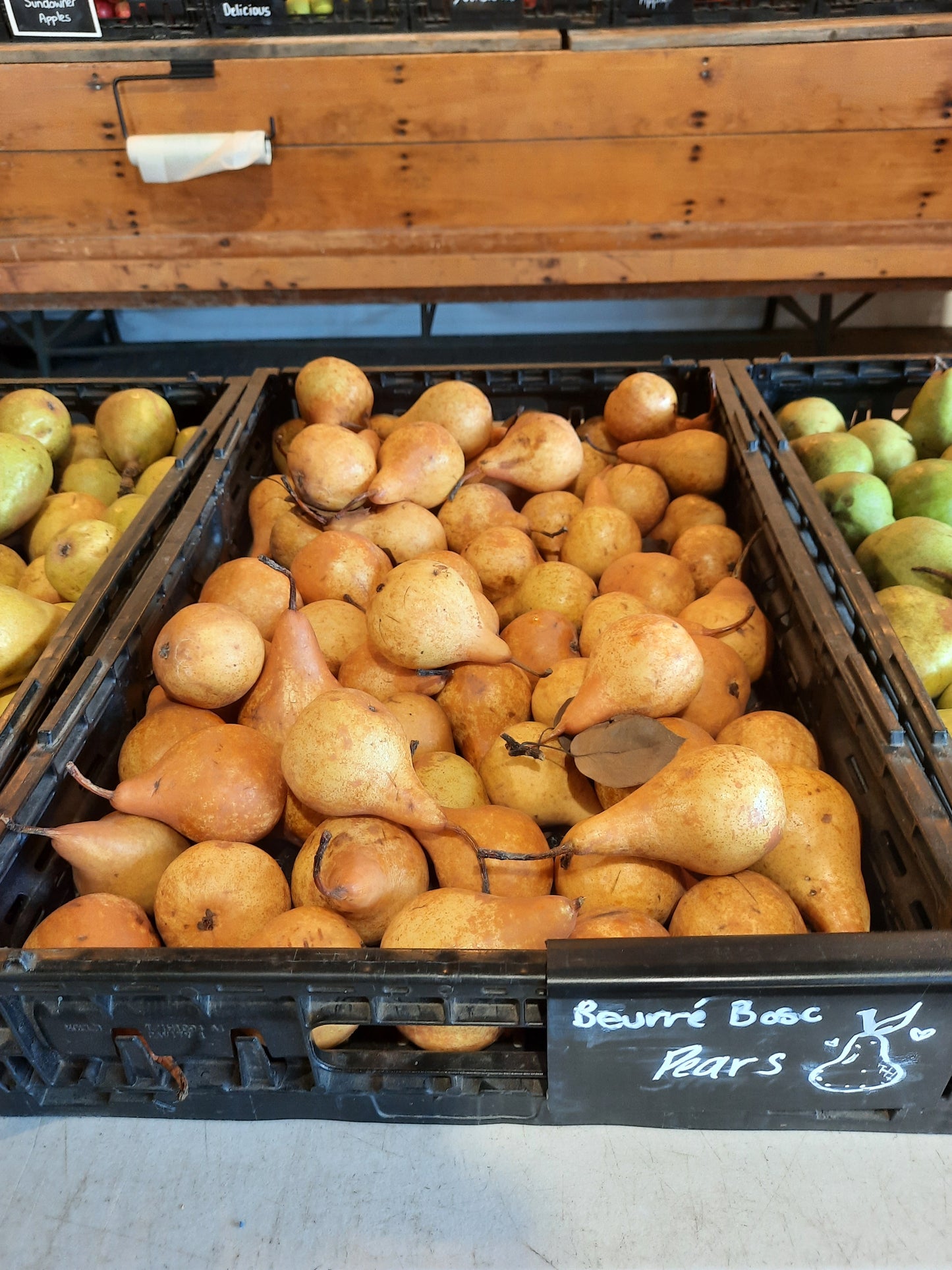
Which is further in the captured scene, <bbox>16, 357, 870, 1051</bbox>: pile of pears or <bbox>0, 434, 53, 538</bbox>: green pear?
<bbox>0, 434, 53, 538</bbox>: green pear

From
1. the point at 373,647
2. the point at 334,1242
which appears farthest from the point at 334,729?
the point at 334,1242

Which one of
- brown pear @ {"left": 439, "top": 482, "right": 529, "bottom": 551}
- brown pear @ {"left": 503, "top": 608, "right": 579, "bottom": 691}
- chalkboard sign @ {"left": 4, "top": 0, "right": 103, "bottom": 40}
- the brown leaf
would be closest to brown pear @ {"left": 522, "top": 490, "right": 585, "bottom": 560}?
brown pear @ {"left": 439, "top": 482, "right": 529, "bottom": 551}

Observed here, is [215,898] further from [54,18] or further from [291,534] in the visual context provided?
[54,18]

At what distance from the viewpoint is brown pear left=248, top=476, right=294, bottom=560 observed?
194 centimetres

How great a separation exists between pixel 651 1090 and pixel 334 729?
599 millimetres

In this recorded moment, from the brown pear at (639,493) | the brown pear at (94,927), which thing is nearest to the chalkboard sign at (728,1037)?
the brown pear at (94,927)

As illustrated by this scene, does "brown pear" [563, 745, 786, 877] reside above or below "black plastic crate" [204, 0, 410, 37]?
below

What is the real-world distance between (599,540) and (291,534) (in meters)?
0.70

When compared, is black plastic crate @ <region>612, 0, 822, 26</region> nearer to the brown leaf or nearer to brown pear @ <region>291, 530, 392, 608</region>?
brown pear @ <region>291, 530, 392, 608</region>

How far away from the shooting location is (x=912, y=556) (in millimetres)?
1715

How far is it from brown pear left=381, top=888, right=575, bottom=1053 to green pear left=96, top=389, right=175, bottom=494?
1569 mm

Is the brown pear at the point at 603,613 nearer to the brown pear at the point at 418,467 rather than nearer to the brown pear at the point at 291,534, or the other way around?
the brown pear at the point at 418,467

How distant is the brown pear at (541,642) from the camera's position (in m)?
1.54

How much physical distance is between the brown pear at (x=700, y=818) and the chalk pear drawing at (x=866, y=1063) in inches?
9.9
